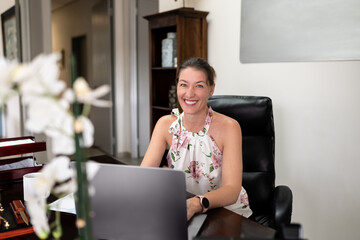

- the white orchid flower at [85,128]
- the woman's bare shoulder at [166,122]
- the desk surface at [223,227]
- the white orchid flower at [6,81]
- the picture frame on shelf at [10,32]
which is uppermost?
the picture frame on shelf at [10,32]

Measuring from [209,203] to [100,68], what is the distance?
4.44m

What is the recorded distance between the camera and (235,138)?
62.5 inches

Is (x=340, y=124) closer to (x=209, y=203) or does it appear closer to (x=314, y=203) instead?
(x=314, y=203)

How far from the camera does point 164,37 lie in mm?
3297

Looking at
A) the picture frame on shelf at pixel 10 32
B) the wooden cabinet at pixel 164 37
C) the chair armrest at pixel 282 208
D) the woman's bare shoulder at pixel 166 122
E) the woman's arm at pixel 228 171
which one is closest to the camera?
the woman's arm at pixel 228 171

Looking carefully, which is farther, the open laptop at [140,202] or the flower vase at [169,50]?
the flower vase at [169,50]

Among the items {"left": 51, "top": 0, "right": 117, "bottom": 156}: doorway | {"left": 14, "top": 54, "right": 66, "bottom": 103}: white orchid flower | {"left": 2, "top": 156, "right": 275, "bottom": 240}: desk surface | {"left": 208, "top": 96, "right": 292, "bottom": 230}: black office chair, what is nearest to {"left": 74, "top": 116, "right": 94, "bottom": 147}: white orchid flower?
{"left": 14, "top": 54, "right": 66, "bottom": 103}: white orchid flower

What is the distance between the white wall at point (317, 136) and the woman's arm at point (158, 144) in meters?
0.96

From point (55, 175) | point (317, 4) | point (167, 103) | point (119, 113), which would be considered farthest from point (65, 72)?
point (55, 175)

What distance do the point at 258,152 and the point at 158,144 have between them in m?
0.53

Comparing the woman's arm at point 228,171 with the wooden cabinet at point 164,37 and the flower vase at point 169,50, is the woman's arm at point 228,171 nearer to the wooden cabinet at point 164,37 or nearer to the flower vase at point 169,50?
the wooden cabinet at point 164,37

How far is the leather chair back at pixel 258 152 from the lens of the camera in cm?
182

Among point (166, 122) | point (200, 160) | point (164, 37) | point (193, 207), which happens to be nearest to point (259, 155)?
point (200, 160)

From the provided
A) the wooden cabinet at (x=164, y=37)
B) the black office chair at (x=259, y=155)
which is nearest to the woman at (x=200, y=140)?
the black office chair at (x=259, y=155)
